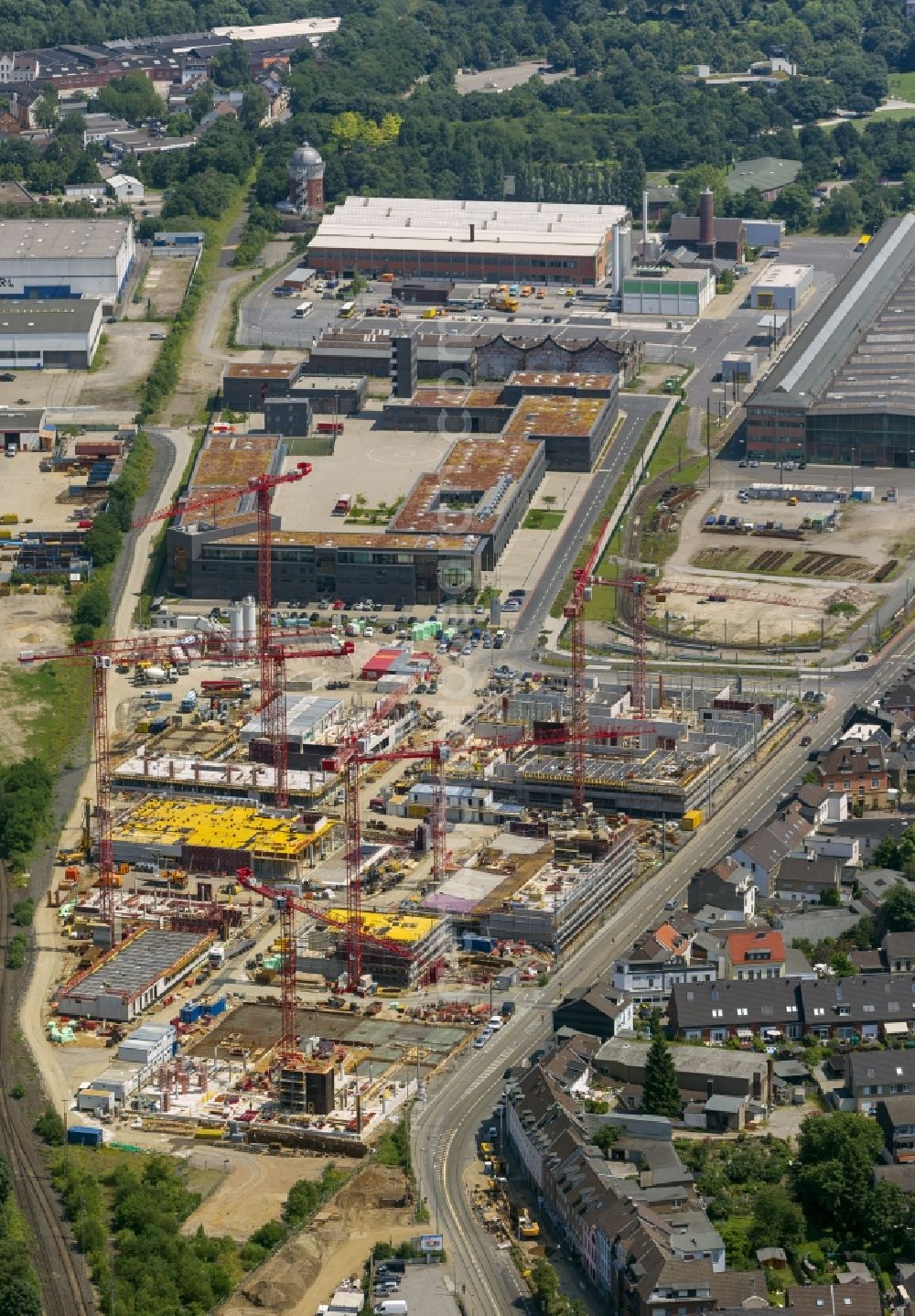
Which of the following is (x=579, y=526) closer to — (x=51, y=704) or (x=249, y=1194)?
(x=51, y=704)

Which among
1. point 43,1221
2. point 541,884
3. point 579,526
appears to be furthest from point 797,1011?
point 579,526

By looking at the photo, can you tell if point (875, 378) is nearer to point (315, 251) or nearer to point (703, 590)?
point (703, 590)

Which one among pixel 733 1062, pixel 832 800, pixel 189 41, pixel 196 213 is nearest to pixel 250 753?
pixel 832 800

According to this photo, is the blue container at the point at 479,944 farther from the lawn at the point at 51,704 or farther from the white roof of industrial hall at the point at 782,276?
the white roof of industrial hall at the point at 782,276

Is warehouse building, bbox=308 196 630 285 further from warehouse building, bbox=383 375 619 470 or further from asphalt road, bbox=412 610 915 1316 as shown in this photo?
asphalt road, bbox=412 610 915 1316

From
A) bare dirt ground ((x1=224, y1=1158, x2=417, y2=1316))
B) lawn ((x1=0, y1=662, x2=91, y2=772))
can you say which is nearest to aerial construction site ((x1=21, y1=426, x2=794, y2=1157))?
lawn ((x1=0, y1=662, x2=91, y2=772))
